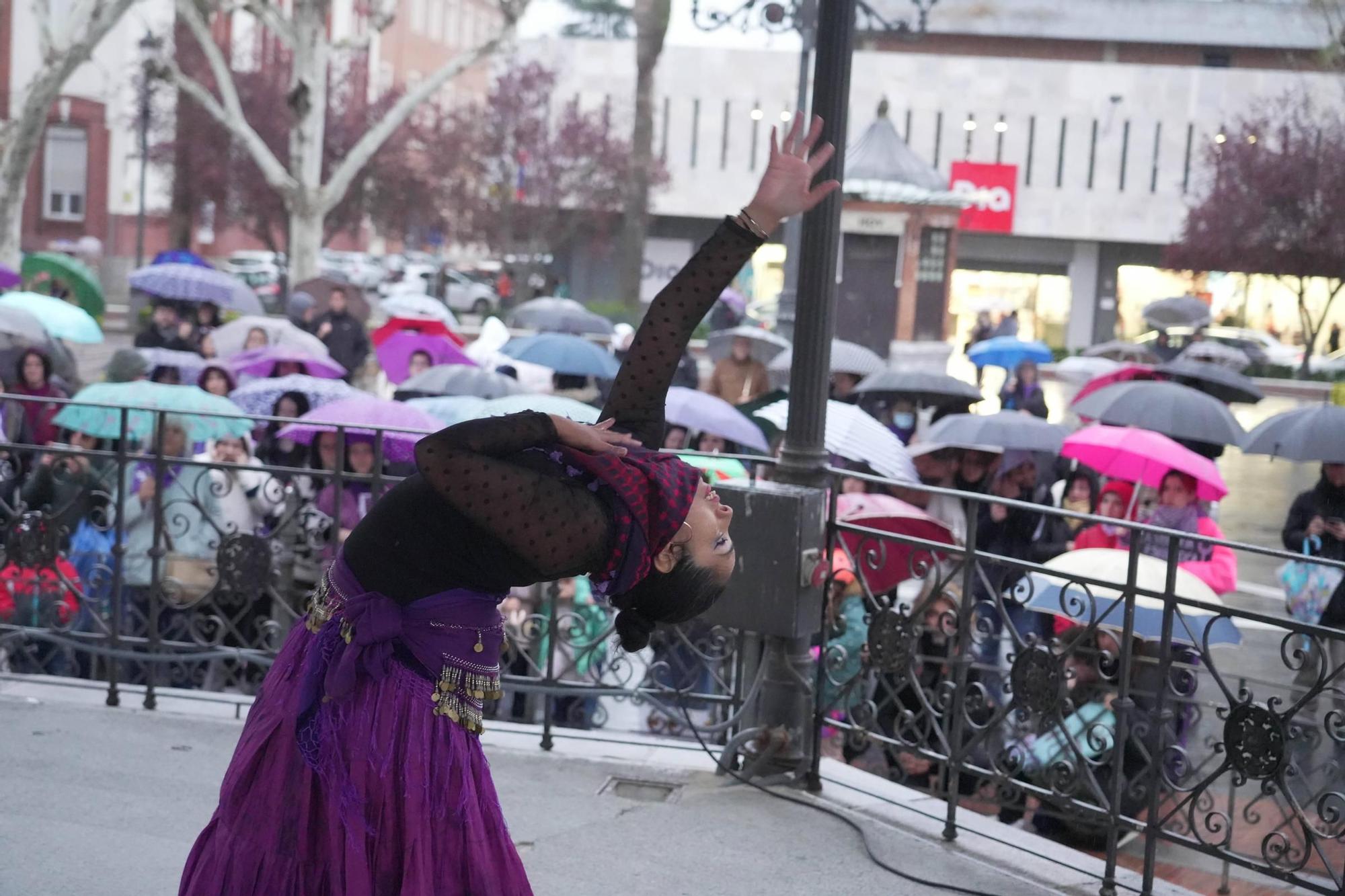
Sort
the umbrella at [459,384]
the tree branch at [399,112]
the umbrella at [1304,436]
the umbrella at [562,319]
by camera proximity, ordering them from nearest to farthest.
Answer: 1. the umbrella at [1304,436]
2. the umbrella at [459,384]
3. the umbrella at [562,319]
4. the tree branch at [399,112]

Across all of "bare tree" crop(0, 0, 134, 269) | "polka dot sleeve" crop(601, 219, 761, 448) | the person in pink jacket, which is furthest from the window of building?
"polka dot sleeve" crop(601, 219, 761, 448)

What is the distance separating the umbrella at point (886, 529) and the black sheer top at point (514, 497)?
2489 millimetres

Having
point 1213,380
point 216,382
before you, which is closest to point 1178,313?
point 1213,380

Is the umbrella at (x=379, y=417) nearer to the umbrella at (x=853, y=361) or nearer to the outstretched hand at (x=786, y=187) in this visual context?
the outstretched hand at (x=786, y=187)

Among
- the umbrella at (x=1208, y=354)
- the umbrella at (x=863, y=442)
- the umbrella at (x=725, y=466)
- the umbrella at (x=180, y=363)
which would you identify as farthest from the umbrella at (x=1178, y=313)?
the umbrella at (x=180, y=363)

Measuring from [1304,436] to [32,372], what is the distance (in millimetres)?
8077

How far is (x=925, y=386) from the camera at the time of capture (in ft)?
39.0

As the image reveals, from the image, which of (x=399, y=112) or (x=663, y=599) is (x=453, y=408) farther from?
(x=399, y=112)

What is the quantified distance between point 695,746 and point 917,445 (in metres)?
4.31

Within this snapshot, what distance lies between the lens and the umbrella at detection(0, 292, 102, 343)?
1166 centimetres

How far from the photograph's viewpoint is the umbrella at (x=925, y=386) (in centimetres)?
1187

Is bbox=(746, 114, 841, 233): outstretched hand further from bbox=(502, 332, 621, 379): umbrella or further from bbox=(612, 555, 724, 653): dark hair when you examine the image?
bbox=(502, 332, 621, 379): umbrella

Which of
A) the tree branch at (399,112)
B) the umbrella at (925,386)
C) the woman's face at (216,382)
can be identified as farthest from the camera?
the tree branch at (399,112)

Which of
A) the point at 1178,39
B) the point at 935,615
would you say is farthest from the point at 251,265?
the point at 935,615
